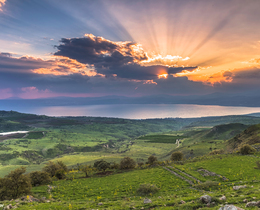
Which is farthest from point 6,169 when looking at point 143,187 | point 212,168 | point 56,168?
point 212,168

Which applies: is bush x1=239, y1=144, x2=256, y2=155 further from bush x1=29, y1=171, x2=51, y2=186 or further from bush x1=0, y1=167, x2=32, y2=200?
bush x1=0, y1=167, x2=32, y2=200

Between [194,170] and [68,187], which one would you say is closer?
[68,187]

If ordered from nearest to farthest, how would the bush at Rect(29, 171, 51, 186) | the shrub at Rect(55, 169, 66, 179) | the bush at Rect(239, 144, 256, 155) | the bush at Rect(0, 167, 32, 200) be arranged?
the bush at Rect(0, 167, 32, 200) → the bush at Rect(29, 171, 51, 186) → the shrub at Rect(55, 169, 66, 179) → the bush at Rect(239, 144, 256, 155)

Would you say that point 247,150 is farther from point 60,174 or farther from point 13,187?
point 13,187

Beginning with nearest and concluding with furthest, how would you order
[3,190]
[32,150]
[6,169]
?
[3,190] < [6,169] < [32,150]

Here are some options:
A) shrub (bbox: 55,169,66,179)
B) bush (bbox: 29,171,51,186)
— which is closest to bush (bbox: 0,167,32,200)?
bush (bbox: 29,171,51,186)

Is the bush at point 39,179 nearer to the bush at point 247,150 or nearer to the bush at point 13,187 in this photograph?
the bush at point 13,187

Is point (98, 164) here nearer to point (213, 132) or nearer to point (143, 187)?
point (143, 187)

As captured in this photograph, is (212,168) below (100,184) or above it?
above

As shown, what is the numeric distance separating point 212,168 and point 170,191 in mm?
21223

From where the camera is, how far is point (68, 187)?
4034cm

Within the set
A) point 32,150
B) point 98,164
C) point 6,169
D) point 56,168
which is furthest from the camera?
point 32,150

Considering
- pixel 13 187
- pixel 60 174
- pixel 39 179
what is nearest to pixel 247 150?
pixel 60 174

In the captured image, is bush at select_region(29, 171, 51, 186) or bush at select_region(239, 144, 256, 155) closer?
bush at select_region(29, 171, 51, 186)
